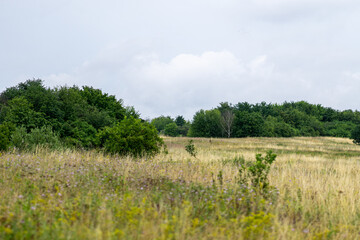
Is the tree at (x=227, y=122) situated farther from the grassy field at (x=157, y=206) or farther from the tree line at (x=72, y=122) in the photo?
the grassy field at (x=157, y=206)

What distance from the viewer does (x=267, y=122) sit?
81.4 m

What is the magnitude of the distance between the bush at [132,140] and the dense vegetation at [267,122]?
6312cm

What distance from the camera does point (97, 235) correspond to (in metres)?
3.67

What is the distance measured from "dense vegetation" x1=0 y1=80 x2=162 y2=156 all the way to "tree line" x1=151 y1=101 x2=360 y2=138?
40.8 meters

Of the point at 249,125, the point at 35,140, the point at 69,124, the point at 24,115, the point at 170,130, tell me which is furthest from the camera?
the point at 170,130

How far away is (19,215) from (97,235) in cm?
175

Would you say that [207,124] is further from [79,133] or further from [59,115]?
[59,115]

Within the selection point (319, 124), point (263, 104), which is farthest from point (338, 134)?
point (263, 104)

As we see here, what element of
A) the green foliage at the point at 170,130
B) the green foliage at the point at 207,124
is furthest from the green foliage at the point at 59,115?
the green foliage at the point at 170,130

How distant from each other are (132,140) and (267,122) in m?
71.7

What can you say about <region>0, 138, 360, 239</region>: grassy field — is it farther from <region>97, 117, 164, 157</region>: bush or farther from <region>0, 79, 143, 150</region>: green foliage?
<region>0, 79, 143, 150</region>: green foliage

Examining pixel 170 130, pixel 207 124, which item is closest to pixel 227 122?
pixel 207 124

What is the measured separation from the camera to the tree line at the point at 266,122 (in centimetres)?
7712

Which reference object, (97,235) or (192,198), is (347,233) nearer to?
(192,198)
